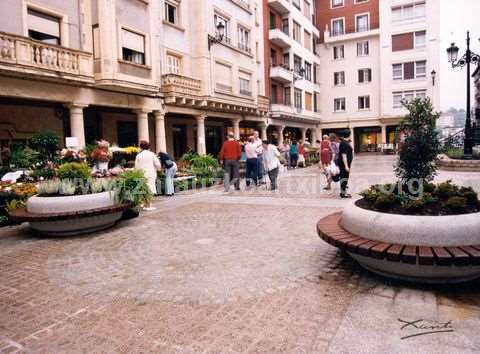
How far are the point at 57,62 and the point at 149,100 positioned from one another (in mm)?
5039

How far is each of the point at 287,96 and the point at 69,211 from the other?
27.7 meters

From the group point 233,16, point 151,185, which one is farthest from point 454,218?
point 233,16

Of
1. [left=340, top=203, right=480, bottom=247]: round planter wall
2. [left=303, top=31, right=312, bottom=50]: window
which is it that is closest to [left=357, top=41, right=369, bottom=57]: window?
[left=303, top=31, right=312, bottom=50]: window

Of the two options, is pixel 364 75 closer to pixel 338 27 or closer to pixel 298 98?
pixel 338 27

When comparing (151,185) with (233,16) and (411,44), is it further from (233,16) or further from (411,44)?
(411,44)

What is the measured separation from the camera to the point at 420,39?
3422 cm

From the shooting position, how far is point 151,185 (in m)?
9.35

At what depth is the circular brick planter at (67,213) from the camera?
243 inches

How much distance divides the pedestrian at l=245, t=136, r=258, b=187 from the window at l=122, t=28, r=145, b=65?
7021 millimetres

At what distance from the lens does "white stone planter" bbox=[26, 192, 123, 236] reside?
6297mm

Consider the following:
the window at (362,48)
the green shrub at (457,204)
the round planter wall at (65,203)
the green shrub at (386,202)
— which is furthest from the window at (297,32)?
the green shrub at (457,204)

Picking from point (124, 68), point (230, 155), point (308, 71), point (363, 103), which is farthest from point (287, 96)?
point (230, 155)

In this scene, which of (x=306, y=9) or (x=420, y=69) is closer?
(x=420, y=69)

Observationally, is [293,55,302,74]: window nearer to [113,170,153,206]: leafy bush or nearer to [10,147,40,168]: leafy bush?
[10,147,40,168]: leafy bush
